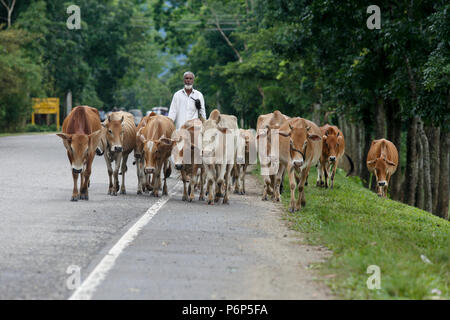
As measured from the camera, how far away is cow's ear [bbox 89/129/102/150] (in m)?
15.2

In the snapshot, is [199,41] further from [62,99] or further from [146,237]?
[146,237]

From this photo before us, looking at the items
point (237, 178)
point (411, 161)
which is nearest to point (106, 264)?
point (237, 178)

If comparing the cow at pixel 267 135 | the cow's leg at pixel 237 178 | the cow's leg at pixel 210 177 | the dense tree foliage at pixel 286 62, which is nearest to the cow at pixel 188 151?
the cow's leg at pixel 210 177

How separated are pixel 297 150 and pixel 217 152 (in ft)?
5.16

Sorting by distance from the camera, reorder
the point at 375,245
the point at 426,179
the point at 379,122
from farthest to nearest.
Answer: the point at 379,122, the point at 426,179, the point at 375,245

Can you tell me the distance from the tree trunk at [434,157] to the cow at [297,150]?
12750 mm

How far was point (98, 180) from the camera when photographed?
776 inches

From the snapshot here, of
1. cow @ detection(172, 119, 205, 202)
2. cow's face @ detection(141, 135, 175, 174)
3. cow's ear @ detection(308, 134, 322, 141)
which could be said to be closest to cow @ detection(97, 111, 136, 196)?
cow's face @ detection(141, 135, 175, 174)

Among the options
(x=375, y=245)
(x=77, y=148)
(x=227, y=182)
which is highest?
(x=77, y=148)

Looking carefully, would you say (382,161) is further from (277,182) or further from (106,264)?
(106,264)

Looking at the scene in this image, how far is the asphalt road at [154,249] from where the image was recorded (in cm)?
761

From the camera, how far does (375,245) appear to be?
10727 mm

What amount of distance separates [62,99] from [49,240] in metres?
65.1

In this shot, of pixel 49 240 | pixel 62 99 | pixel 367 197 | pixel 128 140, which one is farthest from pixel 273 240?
pixel 62 99
